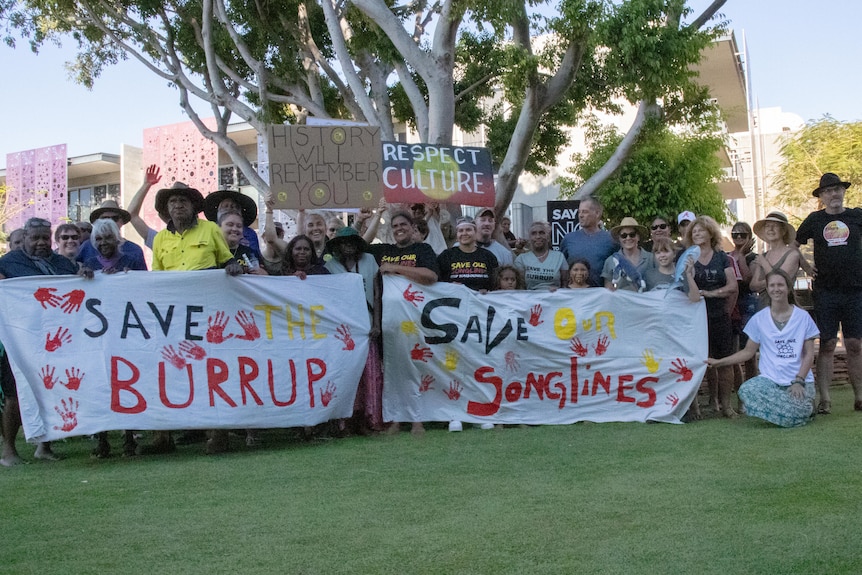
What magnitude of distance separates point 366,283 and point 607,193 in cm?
1586

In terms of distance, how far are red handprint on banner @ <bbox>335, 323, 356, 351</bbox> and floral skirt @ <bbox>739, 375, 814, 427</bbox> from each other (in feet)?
9.87

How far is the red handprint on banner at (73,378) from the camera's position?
250 inches

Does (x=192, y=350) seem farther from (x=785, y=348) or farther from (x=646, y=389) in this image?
(x=785, y=348)

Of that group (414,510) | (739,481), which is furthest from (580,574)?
(739,481)

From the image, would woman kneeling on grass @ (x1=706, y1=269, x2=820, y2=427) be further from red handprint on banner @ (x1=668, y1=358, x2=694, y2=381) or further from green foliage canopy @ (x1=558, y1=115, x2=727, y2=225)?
green foliage canopy @ (x1=558, y1=115, x2=727, y2=225)

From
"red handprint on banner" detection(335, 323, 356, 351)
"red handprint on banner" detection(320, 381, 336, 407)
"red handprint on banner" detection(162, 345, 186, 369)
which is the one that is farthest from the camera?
"red handprint on banner" detection(335, 323, 356, 351)

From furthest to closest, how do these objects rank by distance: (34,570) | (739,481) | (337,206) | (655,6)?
1. (655,6)
2. (337,206)
3. (739,481)
4. (34,570)

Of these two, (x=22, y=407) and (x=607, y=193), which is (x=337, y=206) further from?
(x=607, y=193)

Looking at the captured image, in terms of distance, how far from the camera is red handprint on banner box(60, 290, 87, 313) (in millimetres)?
6516

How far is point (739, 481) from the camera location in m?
4.85

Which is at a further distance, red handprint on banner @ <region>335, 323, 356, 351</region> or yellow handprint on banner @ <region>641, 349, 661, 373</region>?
yellow handprint on banner @ <region>641, 349, 661, 373</region>

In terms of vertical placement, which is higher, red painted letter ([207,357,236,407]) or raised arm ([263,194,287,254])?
raised arm ([263,194,287,254])

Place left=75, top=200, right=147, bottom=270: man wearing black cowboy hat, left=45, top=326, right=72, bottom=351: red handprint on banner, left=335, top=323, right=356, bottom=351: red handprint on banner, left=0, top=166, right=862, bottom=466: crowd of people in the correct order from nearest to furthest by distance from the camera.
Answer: left=45, top=326, right=72, bottom=351: red handprint on banner < left=0, top=166, right=862, bottom=466: crowd of people < left=335, top=323, right=356, bottom=351: red handprint on banner < left=75, top=200, right=147, bottom=270: man wearing black cowboy hat

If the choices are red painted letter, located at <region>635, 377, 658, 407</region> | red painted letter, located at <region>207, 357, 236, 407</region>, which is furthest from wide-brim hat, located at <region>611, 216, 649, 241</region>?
red painted letter, located at <region>207, 357, 236, 407</region>
